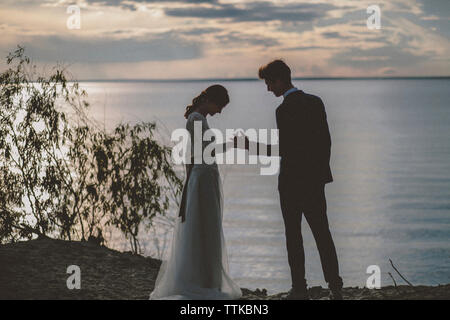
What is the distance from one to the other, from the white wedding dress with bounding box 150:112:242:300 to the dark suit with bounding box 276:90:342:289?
→ 95 centimetres

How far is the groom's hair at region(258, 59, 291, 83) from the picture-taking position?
6320 millimetres

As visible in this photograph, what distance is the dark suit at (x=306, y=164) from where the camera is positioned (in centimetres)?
625

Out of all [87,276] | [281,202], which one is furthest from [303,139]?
[87,276]

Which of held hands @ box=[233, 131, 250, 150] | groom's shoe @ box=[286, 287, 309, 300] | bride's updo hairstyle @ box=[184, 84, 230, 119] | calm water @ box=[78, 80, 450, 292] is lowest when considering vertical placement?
groom's shoe @ box=[286, 287, 309, 300]

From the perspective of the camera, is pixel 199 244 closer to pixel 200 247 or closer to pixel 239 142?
pixel 200 247

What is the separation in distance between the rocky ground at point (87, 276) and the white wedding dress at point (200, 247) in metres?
0.56

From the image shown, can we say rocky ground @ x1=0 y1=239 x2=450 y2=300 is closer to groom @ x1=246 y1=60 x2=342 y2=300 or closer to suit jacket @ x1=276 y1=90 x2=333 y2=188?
groom @ x1=246 y1=60 x2=342 y2=300

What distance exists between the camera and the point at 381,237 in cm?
4128

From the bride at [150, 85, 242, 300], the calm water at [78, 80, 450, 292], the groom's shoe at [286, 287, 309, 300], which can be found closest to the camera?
the groom's shoe at [286, 287, 309, 300]

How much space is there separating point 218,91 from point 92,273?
3.39m

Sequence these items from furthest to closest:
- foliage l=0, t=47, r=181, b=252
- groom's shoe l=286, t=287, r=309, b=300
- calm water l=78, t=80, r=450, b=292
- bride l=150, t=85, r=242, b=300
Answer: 1. calm water l=78, t=80, r=450, b=292
2. foliage l=0, t=47, r=181, b=252
3. bride l=150, t=85, r=242, b=300
4. groom's shoe l=286, t=287, r=309, b=300

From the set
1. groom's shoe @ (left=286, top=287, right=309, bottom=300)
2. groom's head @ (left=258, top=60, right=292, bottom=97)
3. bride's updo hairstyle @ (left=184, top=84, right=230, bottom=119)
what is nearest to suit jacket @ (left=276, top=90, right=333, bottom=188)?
groom's head @ (left=258, top=60, right=292, bottom=97)

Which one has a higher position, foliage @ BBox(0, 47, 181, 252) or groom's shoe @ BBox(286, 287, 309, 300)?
foliage @ BBox(0, 47, 181, 252)
